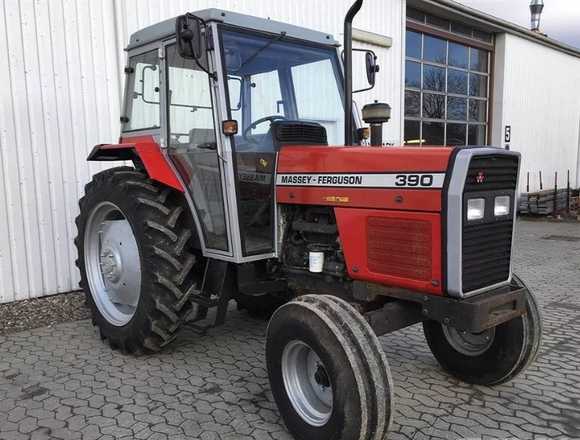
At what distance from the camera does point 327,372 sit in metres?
2.44

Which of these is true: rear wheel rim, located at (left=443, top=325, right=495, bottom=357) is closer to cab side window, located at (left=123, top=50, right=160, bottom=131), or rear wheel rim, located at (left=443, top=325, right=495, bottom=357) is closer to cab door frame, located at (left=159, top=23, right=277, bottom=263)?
cab door frame, located at (left=159, top=23, right=277, bottom=263)

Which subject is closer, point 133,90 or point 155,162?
point 155,162

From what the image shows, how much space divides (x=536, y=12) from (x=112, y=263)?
16.5 metres

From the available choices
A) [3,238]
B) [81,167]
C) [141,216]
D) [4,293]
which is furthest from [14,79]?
[141,216]

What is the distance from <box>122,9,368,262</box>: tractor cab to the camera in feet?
10.4

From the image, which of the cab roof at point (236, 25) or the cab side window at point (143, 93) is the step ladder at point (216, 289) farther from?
the cab roof at point (236, 25)

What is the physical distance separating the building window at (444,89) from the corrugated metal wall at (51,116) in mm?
6493

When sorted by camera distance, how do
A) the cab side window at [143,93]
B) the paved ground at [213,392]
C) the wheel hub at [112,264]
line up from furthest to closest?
the wheel hub at [112,264] → the cab side window at [143,93] → the paved ground at [213,392]

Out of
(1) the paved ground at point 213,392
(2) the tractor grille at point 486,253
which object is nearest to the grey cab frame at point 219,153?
(1) the paved ground at point 213,392

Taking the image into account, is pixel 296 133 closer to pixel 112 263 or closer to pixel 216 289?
pixel 216 289

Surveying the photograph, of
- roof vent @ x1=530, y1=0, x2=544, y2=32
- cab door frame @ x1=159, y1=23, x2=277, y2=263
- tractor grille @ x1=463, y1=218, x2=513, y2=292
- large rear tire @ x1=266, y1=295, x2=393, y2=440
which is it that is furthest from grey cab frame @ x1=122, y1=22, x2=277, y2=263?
roof vent @ x1=530, y1=0, x2=544, y2=32

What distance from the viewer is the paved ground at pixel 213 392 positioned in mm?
2756

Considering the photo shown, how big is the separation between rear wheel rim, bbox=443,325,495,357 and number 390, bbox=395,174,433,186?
3.62 feet

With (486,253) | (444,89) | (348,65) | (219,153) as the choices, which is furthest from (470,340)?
(444,89)
